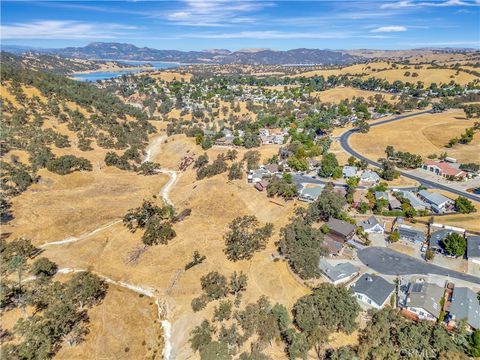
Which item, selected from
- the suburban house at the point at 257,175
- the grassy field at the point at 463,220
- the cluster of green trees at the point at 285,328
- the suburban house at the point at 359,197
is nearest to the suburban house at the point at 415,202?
the grassy field at the point at 463,220

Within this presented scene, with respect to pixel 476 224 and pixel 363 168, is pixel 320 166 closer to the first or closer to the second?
pixel 363 168

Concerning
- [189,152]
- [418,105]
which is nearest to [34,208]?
[189,152]

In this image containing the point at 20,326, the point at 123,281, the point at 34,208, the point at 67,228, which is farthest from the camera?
the point at 34,208

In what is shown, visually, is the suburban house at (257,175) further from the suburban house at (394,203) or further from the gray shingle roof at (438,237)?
the gray shingle roof at (438,237)

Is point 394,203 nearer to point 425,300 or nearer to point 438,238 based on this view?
point 438,238

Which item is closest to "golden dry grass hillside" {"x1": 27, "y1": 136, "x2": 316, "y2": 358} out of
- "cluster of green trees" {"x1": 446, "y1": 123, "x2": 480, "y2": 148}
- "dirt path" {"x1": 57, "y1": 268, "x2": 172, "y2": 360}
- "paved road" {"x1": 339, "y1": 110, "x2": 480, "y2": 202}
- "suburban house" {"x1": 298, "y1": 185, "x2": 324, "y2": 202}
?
"dirt path" {"x1": 57, "y1": 268, "x2": 172, "y2": 360}

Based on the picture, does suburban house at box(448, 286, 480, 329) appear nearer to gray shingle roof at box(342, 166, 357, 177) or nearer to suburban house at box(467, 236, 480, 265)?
suburban house at box(467, 236, 480, 265)
